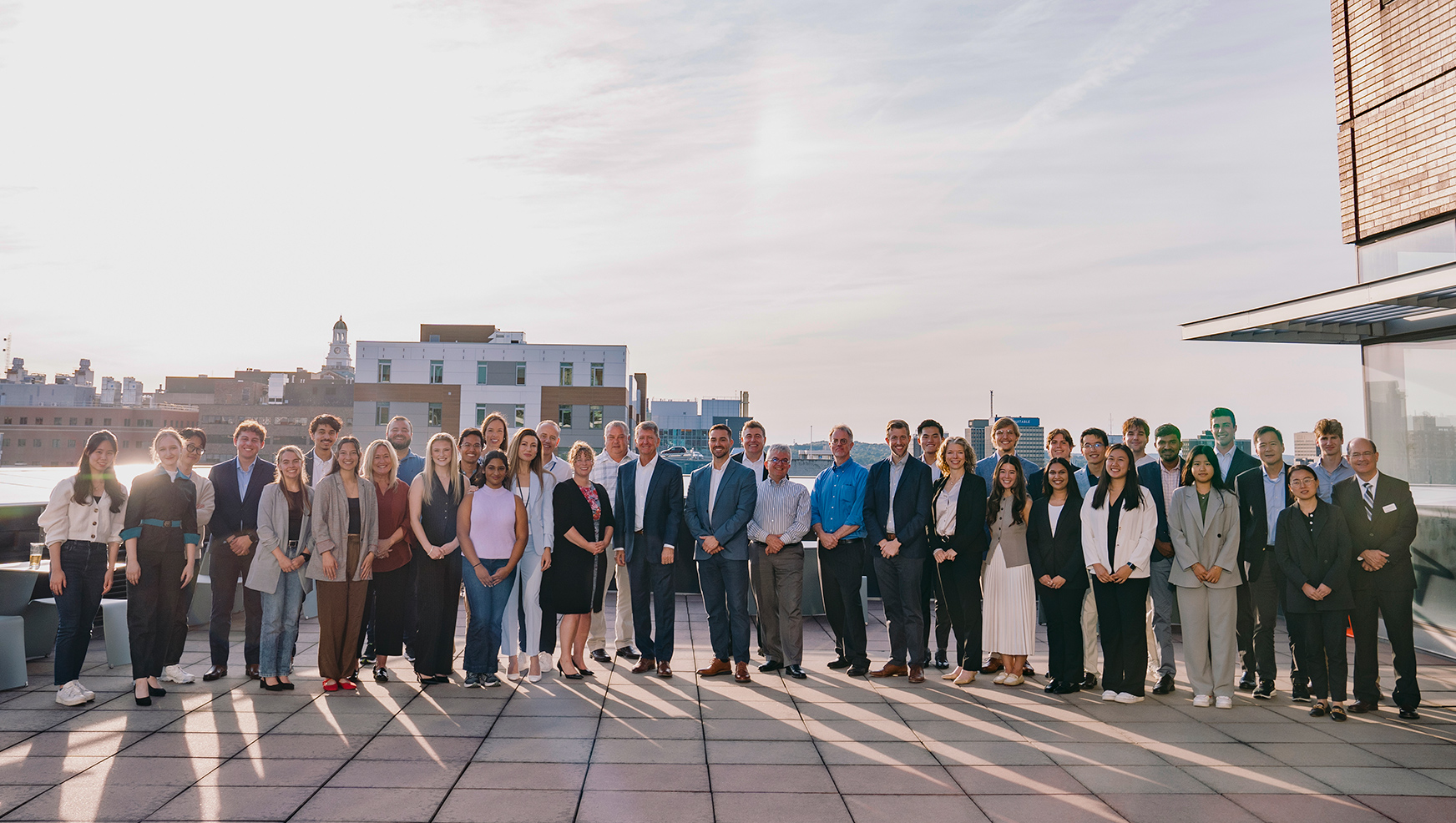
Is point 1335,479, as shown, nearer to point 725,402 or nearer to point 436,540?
point 436,540

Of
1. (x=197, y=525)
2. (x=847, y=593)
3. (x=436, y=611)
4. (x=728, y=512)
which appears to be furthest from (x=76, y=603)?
(x=847, y=593)

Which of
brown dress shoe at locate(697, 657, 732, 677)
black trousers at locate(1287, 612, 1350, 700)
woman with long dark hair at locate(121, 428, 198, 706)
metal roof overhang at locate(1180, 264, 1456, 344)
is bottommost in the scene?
brown dress shoe at locate(697, 657, 732, 677)

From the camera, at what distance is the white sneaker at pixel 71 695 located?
5.00 metres

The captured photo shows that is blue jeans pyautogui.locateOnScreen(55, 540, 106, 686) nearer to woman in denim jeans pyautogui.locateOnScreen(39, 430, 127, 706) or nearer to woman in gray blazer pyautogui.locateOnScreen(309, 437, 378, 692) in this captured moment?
woman in denim jeans pyautogui.locateOnScreen(39, 430, 127, 706)

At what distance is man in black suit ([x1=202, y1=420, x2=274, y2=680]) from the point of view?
19.1ft

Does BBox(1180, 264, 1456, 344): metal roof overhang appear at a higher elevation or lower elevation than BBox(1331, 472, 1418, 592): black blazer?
higher

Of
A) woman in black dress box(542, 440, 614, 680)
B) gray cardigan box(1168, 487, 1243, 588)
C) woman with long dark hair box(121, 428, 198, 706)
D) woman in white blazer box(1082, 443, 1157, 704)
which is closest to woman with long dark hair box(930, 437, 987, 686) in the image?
woman in white blazer box(1082, 443, 1157, 704)

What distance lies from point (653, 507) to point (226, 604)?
310 centimetres

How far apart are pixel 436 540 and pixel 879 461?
11.0ft

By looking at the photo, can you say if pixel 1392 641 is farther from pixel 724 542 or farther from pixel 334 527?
pixel 334 527

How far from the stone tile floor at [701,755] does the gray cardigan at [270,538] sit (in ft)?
2.39

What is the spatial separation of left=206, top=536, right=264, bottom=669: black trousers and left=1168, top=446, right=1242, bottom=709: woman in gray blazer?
6.42 m

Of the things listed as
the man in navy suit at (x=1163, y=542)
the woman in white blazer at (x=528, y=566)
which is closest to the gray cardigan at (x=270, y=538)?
the woman in white blazer at (x=528, y=566)

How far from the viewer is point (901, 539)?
6109 millimetres
